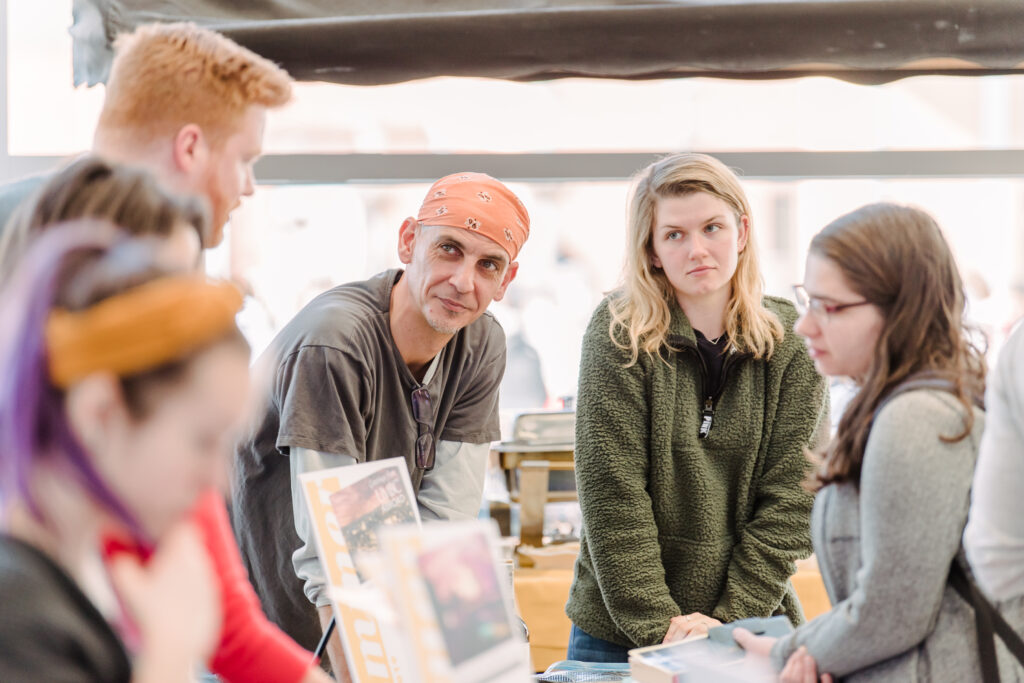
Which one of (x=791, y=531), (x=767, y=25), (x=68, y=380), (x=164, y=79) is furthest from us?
(x=767, y=25)

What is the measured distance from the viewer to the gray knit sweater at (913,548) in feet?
3.86

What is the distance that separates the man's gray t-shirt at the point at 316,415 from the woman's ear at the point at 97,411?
2.96 feet

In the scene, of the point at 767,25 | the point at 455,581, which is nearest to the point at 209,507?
the point at 455,581

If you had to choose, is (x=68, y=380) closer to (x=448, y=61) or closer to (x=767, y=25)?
(x=448, y=61)

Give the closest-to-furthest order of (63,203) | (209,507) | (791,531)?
(63,203) < (209,507) < (791,531)

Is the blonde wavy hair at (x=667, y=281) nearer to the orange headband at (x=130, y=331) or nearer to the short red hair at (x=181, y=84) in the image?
the short red hair at (x=181, y=84)

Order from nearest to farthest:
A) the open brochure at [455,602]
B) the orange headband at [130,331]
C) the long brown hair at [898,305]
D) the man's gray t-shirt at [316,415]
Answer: the orange headband at [130,331] < the open brochure at [455,602] < the long brown hair at [898,305] < the man's gray t-shirt at [316,415]

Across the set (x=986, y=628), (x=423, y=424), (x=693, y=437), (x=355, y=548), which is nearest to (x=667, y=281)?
(x=693, y=437)

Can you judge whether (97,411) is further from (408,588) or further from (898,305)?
(898,305)

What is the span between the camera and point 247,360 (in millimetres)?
758

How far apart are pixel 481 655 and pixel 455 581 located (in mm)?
75

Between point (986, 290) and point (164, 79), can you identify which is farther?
point (986, 290)

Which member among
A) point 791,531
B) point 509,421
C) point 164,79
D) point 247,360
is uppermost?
point 164,79

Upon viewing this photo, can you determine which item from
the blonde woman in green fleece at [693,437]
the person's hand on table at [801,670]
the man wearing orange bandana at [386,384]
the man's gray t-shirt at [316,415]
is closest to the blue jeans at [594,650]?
the blonde woman in green fleece at [693,437]
